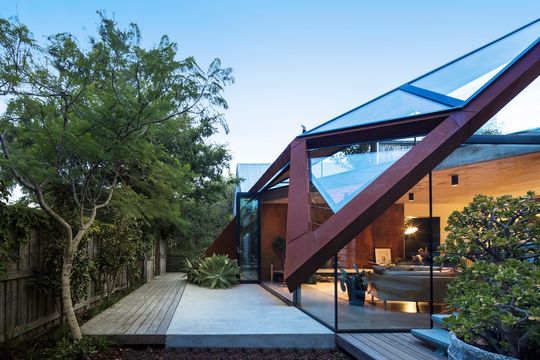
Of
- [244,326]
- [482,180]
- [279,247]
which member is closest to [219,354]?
[244,326]

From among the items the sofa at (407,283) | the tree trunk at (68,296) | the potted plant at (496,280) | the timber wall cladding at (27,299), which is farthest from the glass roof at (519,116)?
the timber wall cladding at (27,299)

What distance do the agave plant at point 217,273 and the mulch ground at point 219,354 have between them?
5.80 metres

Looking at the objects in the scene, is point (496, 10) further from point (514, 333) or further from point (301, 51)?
point (514, 333)

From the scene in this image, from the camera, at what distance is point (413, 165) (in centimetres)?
537

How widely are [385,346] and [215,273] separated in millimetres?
7375

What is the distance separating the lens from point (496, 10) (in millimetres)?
10438

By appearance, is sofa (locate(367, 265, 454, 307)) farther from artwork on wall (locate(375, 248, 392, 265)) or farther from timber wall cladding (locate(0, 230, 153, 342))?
timber wall cladding (locate(0, 230, 153, 342))

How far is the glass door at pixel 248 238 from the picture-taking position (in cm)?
1305

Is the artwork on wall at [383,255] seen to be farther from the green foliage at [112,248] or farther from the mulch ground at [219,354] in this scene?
the green foliage at [112,248]

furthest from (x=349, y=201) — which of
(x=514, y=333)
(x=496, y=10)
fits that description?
(x=496, y=10)

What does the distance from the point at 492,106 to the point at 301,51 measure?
7.25m

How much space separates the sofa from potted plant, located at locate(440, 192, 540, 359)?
288 cm

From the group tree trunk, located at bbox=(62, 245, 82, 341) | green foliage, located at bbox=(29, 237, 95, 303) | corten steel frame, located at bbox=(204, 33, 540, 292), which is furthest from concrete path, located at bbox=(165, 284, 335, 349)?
green foliage, located at bbox=(29, 237, 95, 303)

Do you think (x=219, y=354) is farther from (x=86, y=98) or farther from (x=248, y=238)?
(x=248, y=238)
